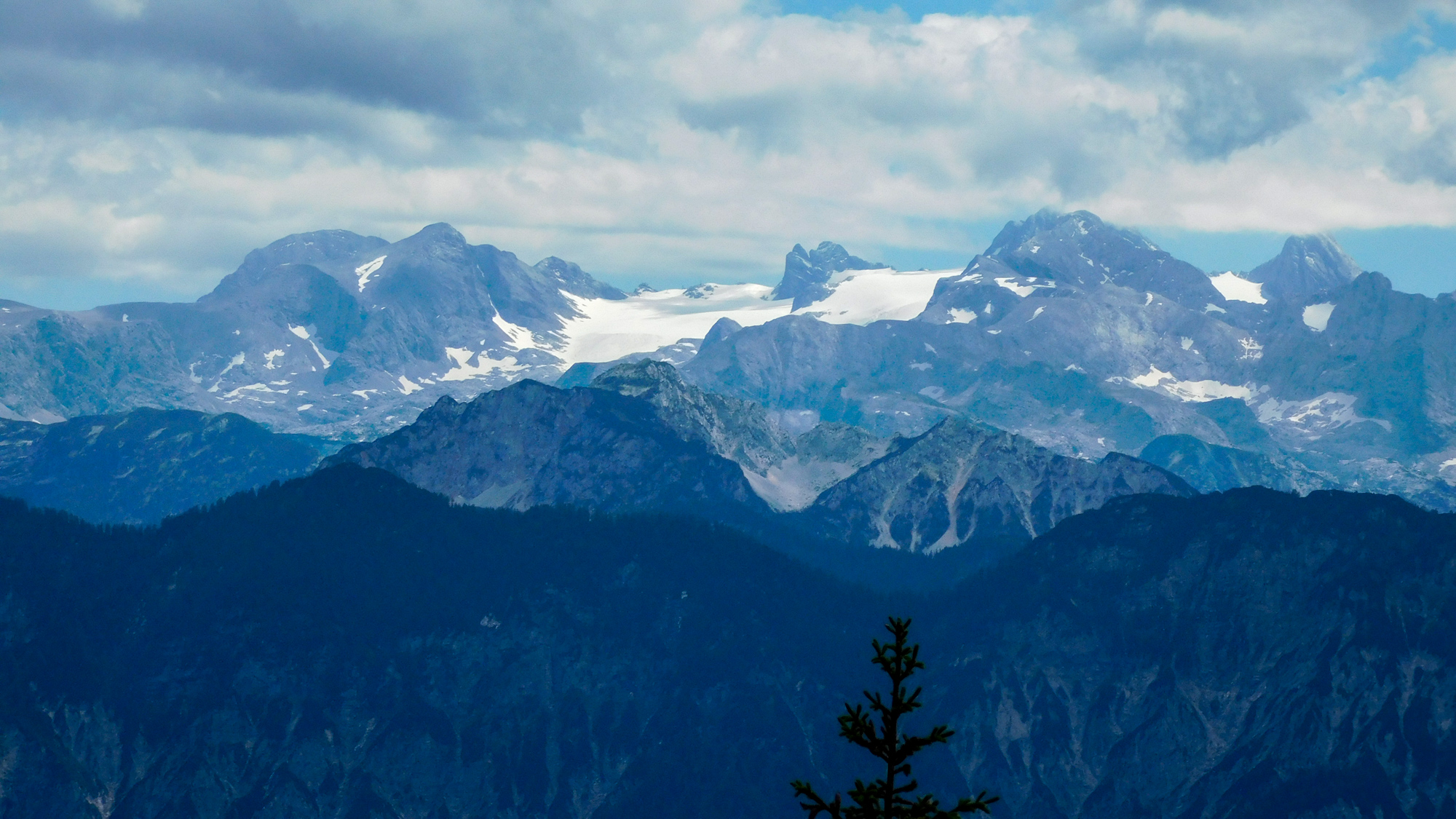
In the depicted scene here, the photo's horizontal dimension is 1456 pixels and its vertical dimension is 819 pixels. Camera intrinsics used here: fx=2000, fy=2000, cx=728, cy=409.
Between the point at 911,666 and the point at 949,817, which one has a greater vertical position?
the point at 911,666

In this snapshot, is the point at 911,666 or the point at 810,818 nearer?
the point at 911,666

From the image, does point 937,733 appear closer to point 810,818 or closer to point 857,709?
point 857,709

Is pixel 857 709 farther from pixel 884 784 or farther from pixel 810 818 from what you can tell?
pixel 810 818

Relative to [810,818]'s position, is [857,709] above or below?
above

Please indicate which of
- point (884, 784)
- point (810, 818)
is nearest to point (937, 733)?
point (884, 784)

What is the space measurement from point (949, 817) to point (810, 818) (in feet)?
26.9

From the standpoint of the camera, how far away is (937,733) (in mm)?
81312

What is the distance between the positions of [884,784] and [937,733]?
3.15 metres

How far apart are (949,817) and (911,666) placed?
25.5 feet

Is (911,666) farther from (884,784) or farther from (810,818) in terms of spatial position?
(810,818)

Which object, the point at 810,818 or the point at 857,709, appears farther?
the point at 810,818

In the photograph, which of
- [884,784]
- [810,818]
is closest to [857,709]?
[884,784]

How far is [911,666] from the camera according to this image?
255 feet

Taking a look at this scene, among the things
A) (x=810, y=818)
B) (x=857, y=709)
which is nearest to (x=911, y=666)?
(x=857, y=709)
